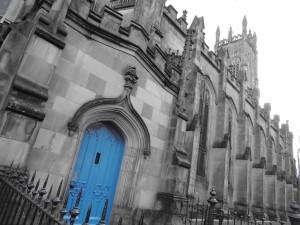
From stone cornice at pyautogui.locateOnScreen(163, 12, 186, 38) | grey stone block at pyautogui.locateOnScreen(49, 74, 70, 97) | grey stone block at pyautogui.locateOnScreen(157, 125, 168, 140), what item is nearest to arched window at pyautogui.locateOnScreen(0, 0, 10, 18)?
grey stone block at pyautogui.locateOnScreen(49, 74, 70, 97)

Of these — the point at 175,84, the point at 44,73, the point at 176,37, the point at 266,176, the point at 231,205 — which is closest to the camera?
the point at 44,73

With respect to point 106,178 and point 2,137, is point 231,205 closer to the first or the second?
point 106,178

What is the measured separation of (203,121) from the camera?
45.4 feet

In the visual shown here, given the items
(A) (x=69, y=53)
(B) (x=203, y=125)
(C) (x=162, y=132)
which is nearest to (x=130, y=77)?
(A) (x=69, y=53)

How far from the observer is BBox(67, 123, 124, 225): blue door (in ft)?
16.6

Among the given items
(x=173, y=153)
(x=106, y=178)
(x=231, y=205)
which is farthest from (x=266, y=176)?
(x=106, y=178)

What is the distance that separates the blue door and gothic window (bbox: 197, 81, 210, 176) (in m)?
7.82

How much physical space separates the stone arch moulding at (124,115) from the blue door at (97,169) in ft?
1.16

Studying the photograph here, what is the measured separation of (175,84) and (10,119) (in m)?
5.24

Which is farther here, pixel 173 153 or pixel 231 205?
pixel 231 205

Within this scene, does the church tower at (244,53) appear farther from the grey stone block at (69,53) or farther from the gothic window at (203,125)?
the grey stone block at (69,53)

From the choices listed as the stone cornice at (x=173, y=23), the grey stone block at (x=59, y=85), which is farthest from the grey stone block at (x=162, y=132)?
the stone cornice at (x=173, y=23)

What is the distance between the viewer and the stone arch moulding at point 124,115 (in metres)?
5.04

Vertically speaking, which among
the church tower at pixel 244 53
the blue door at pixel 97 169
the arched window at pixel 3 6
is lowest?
the blue door at pixel 97 169
